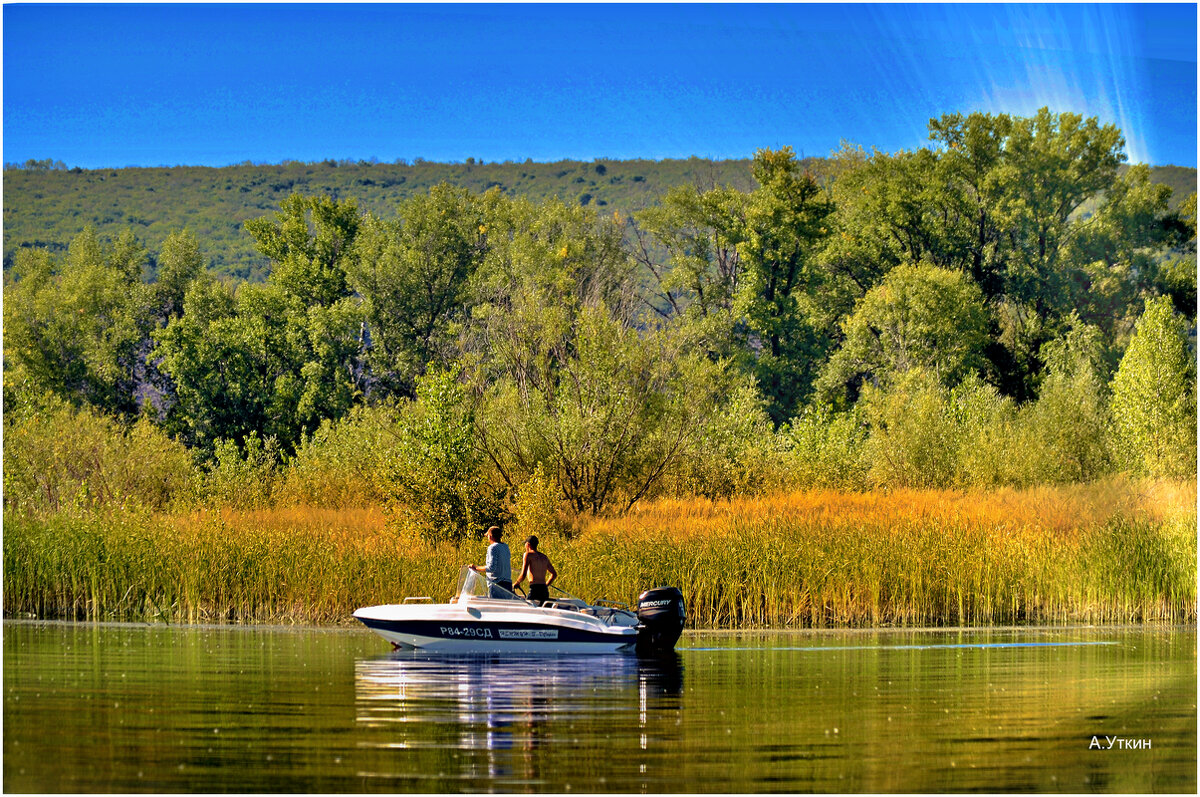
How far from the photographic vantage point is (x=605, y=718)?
13.1 metres

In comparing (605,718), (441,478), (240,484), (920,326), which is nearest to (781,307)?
(920,326)

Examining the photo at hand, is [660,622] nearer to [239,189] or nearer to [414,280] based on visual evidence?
[414,280]

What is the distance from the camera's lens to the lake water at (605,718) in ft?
34.2

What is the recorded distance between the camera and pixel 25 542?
84.6 ft

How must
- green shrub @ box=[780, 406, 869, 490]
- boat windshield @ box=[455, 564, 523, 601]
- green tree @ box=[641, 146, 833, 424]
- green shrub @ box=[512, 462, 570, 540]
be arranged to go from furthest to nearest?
1. green tree @ box=[641, 146, 833, 424]
2. green shrub @ box=[780, 406, 869, 490]
3. green shrub @ box=[512, 462, 570, 540]
4. boat windshield @ box=[455, 564, 523, 601]

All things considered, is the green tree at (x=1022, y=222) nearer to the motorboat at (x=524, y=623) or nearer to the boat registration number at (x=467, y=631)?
the motorboat at (x=524, y=623)

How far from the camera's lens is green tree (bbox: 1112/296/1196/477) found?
42.2 meters

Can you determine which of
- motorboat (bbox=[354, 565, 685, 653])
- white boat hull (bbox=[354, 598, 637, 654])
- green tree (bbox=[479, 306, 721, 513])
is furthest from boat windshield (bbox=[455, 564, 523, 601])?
green tree (bbox=[479, 306, 721, 513])

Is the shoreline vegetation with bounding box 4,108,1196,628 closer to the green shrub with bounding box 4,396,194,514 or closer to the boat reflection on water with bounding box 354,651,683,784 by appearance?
the green shrub with bounding box 4,396,194,514

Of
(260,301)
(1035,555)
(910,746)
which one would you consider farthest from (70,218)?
(910,746)

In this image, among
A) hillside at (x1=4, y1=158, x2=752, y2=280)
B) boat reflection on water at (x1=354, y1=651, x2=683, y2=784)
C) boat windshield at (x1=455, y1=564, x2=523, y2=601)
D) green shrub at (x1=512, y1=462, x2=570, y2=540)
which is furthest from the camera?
hillside at (x1=4, y1=158, x2=752, y2=280)

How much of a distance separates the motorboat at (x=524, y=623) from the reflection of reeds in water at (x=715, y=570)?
3.68 meters

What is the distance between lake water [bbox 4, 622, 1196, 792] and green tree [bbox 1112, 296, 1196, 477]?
24.3 m

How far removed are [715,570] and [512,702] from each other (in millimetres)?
9097
